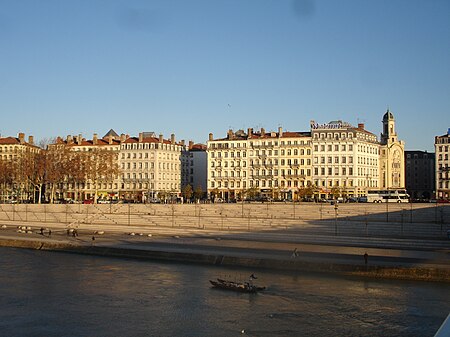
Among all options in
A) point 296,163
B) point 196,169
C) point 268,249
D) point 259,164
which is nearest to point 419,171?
point 296,163

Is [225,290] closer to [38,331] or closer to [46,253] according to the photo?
[38,331]

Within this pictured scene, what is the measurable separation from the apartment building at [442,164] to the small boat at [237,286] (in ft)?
291

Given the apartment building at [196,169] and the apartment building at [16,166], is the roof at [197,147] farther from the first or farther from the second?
the apartment building at [16,166]

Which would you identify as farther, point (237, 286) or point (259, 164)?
point (259, 164)

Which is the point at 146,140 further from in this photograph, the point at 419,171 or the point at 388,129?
the point at 419,171

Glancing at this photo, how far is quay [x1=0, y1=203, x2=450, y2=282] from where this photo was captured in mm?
36781

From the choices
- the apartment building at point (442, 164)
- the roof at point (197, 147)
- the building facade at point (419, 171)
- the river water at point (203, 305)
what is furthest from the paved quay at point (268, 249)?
the building facade at point (419, 171)

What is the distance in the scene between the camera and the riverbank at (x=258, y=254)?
33812mm

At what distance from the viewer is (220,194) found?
108m

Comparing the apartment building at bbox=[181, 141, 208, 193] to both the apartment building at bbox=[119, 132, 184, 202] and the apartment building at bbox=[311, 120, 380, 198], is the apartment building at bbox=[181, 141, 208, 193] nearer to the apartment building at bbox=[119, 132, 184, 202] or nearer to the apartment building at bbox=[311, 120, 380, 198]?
the apartment building at bbox=[119, 132, 184, 202]

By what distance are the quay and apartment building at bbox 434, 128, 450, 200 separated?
190ft

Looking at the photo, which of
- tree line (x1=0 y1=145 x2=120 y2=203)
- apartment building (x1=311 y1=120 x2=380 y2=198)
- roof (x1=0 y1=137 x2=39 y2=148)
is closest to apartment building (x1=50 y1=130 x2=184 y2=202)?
tree line (x1=0 y1=145 x2=120 y2=203)

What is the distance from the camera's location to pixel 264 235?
52.2 metres

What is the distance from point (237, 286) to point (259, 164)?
74.9m
